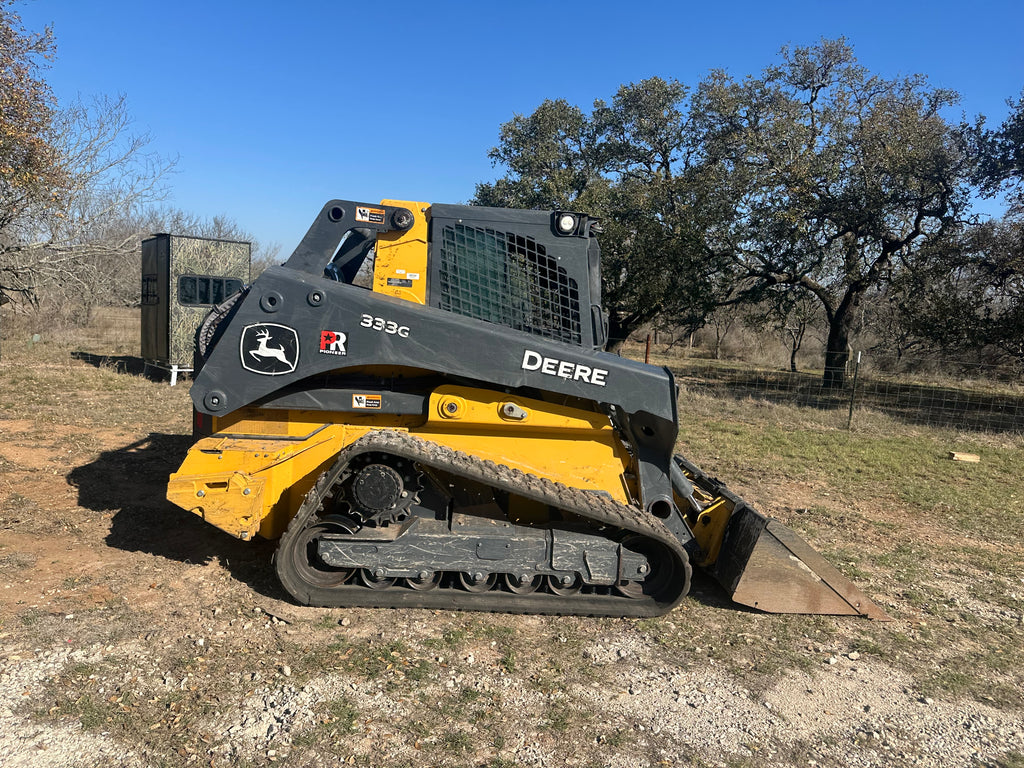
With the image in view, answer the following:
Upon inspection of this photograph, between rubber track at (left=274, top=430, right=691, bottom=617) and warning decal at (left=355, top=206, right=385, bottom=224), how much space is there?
1.39 metres

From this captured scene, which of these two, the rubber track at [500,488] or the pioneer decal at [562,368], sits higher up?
the pioneer decal at [562,368]

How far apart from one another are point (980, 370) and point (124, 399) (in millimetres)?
18143

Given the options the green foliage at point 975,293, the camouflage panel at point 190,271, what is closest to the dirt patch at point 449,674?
the camouflage panel at point 190,271

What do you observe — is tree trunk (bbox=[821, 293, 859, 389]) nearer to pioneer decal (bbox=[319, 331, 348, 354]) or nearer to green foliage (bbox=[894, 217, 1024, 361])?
green foliage (bbox=[894, 217, 1024, 361])

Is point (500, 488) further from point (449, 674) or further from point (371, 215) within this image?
point (371, 215)

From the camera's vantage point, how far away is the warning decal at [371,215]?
14.5 feet

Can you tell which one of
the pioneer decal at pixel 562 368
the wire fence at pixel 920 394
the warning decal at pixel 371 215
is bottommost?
the wire fence at pixel 920 394

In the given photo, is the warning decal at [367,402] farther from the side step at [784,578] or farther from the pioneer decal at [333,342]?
the side step at [784,578]

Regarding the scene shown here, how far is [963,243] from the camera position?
15.2m

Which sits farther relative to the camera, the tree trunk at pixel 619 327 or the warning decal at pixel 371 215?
the tree trunk at pixel 619 327

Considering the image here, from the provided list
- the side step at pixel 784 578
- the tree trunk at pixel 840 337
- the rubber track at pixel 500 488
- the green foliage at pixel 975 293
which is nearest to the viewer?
the rubber track at pixel 500 488

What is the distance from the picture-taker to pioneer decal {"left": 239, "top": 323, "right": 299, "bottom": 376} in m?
4.07

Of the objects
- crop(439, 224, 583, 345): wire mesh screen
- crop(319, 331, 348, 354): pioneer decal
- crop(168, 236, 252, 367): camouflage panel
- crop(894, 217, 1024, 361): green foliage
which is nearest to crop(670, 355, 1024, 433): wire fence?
crop(894, 217, 1024, 361): green foliage

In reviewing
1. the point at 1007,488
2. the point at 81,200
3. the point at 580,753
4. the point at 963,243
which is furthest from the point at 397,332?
the point at 81,200
